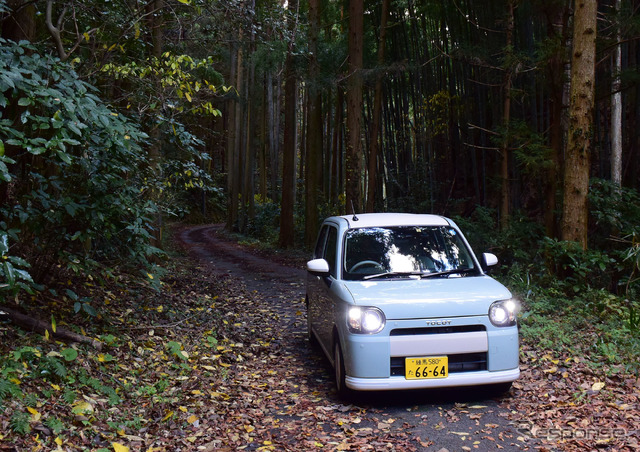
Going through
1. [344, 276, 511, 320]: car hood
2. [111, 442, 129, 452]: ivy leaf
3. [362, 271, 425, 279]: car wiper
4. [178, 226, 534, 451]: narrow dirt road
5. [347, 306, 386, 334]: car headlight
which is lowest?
[178, 226, 534, 451]: narrow dirt road

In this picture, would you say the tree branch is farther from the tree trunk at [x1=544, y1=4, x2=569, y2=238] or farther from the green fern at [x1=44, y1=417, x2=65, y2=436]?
the tree trunk at [x1=544, y1=4, x2=569, y2=238]

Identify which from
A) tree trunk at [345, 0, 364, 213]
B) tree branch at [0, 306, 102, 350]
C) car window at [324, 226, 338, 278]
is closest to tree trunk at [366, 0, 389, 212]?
tree trunk at [345, 0, 364, 213]

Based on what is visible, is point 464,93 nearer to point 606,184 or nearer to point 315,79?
point 315,79

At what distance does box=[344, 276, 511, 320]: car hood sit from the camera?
449cm

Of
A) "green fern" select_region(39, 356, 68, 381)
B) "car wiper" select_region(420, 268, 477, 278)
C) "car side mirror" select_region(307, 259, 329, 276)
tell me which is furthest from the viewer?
"car side mirror" select_region(307, 259, 329, 276)

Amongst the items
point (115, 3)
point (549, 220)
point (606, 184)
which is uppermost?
point (115, 3)

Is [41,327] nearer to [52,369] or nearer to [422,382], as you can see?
[52,369]

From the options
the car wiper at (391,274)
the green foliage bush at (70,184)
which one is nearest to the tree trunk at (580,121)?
the car wiper at (391,274)

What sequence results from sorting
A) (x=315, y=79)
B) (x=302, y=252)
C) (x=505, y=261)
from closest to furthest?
(x=505, y=261) < (x=315, y=79) < (x=302, y=252)

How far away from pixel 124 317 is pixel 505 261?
871cm

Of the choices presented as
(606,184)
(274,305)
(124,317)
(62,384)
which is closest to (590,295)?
(606,184)

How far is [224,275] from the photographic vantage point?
44.8 feet

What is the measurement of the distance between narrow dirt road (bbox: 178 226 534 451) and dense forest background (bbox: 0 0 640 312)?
5.95ft

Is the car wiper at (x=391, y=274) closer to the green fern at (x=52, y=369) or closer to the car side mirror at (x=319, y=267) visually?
the car side mirror at (x=319, y=267)
